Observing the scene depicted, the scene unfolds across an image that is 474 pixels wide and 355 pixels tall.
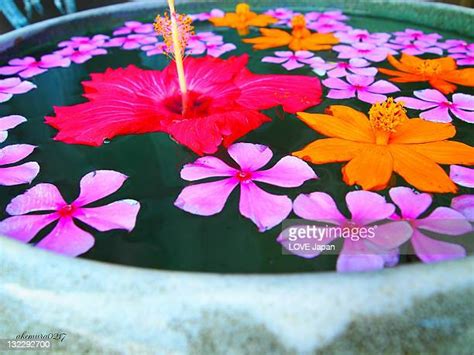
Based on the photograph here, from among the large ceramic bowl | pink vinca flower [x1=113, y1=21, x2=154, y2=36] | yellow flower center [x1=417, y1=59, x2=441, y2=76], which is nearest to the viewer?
the large ceramic bowl

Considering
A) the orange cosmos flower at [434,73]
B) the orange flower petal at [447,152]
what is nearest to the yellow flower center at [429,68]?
the orange cosmos flower at [434,73]

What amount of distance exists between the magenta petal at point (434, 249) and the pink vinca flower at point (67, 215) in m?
0.24

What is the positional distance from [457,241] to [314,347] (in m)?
0.17

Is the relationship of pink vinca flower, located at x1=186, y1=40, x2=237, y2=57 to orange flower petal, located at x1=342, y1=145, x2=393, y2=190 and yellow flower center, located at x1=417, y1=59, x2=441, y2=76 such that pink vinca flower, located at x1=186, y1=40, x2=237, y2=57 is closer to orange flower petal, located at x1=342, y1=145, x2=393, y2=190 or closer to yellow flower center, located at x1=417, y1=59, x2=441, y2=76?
yellow flower center, located at x1=417, y1=59, x2=441, y2=76

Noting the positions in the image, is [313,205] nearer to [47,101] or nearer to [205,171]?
[205,171]

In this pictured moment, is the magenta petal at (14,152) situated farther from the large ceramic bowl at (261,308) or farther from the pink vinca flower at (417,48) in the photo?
the pink vinca flower at (417,48)

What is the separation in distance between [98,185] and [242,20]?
0.66 metres

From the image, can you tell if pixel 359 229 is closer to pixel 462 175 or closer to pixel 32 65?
pixel 462 175

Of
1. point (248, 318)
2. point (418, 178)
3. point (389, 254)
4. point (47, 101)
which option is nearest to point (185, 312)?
point (248, 318)

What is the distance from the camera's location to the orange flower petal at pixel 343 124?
19.8 inches

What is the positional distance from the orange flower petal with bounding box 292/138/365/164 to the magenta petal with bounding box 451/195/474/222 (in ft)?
0.35

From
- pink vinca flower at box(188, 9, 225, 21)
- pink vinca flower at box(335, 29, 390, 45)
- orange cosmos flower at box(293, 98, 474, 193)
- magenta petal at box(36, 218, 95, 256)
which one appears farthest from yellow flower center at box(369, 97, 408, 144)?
pink vinca flower at box(188, 9, 225, 21)

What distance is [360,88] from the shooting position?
2.12 feet

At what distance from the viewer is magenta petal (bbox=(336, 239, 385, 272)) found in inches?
12.7
